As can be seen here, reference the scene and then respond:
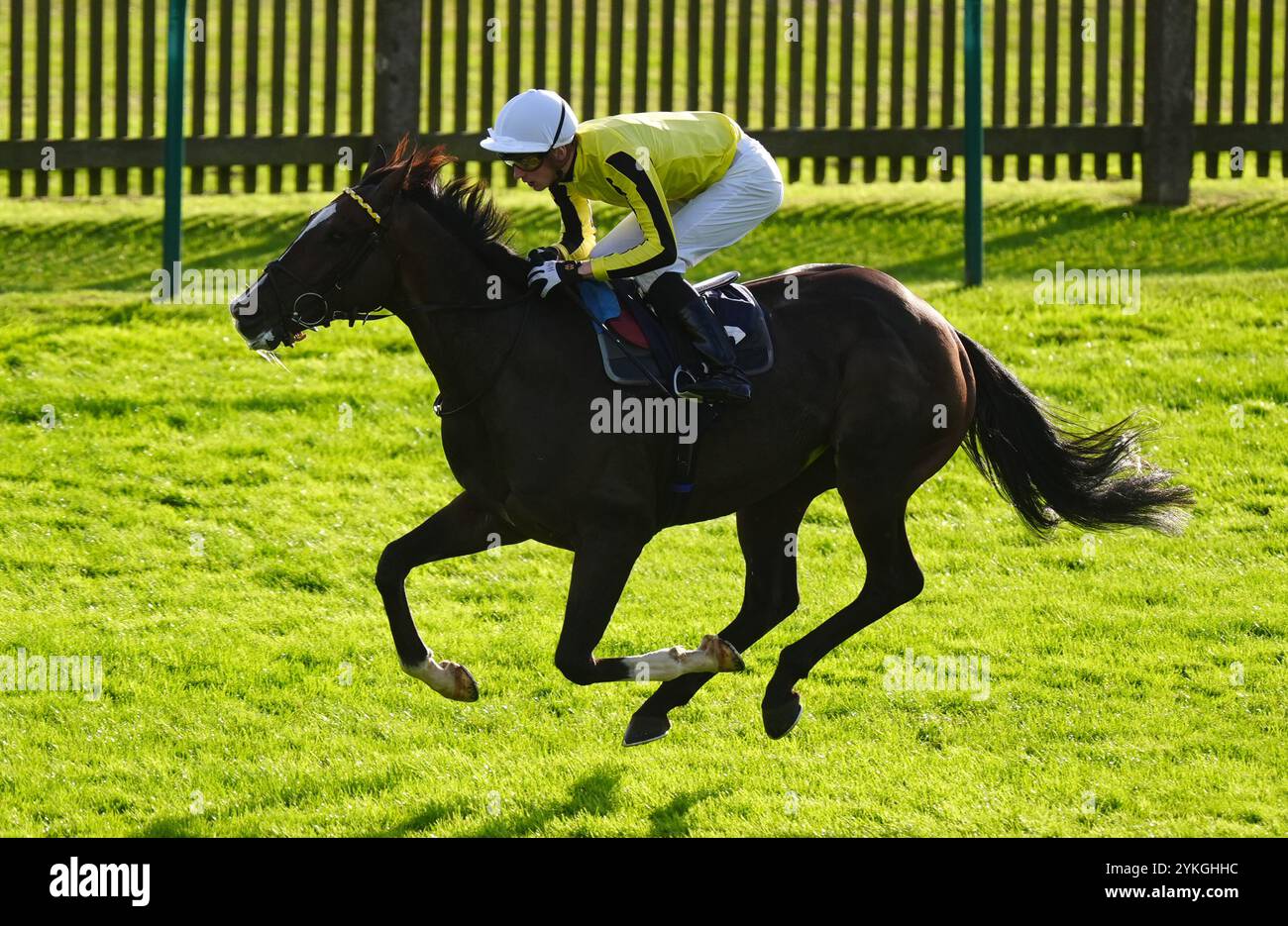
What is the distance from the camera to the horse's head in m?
5.91

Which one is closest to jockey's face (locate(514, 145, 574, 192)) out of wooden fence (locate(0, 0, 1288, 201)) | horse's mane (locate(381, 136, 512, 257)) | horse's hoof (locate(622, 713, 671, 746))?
horse's mane (locate(381, 136, 512, 257))

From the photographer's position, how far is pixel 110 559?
29.3 feet

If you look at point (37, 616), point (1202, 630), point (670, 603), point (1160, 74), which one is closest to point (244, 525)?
point (37, 616)

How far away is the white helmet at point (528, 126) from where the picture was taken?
5.93 metres

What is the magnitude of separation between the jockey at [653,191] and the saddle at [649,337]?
6 cm

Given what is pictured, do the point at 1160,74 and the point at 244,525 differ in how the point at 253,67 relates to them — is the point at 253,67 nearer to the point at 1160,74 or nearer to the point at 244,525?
the point at 244,525

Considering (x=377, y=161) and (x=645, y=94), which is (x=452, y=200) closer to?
(x=377, y=161)

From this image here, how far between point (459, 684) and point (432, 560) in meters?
0.47

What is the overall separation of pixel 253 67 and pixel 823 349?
24.6 feet

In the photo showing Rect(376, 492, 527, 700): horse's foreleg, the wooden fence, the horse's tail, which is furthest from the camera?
the wooden fence

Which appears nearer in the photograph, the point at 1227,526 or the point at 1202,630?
the point at 1202,630

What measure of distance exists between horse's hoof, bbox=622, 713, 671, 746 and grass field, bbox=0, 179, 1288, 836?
2.5 inches

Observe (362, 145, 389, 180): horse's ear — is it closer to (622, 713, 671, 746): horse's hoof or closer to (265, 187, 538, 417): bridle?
(265, 187, 538, 417): bridle

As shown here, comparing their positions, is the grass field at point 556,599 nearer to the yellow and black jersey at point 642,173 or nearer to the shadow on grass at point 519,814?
the shadow on grass at point 519,814
